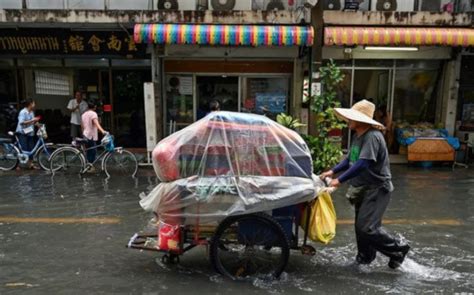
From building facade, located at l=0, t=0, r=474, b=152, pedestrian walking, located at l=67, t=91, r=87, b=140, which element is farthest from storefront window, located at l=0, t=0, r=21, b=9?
pedestrian walking, located at l=67, t=91, r=87, b=140

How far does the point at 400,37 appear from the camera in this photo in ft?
33.8

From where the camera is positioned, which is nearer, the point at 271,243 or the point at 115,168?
the point at 271,243

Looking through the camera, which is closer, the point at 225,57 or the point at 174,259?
the point at 174,259

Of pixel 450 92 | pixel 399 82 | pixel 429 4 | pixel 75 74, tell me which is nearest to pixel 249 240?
pixel 399 82

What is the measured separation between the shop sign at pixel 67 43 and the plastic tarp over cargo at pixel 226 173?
27.6 feet

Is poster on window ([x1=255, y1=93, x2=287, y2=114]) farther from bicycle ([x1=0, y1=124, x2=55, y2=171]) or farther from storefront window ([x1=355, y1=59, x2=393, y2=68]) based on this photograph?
bicycle ([x1=0, y1=124, x2=55, y2=171])

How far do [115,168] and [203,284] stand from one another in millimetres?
6187

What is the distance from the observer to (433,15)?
11125mm

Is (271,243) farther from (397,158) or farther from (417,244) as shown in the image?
(397,158)

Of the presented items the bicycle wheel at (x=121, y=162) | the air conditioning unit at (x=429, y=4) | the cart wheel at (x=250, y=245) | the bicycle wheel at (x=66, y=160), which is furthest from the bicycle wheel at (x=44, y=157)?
the air conditioning unit at (x=429, y=4)

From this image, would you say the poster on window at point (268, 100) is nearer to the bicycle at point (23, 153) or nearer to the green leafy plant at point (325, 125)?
the green leafy plant at point (325, 125)

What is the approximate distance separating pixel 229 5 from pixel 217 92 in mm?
2473

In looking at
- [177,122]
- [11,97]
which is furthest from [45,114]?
[177,122]

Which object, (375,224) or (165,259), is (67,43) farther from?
(375,224)
